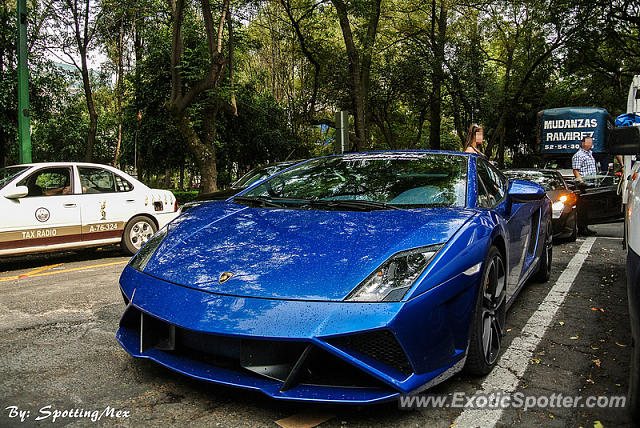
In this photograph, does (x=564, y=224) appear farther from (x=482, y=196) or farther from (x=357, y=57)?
(x=357, y=57)

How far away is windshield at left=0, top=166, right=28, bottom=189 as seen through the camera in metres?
6.44

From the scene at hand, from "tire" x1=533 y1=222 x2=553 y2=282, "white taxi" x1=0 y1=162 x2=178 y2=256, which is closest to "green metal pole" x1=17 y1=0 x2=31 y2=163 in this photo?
"white taxi" x1=0 y1=162 x2=178 y2=256

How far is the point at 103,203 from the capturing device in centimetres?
719

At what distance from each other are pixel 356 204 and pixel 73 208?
5.21 m

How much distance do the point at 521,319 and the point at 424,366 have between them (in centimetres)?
207

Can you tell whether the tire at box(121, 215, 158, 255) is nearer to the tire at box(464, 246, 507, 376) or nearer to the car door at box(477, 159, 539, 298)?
the car door at box(477, 159, 539, 298)

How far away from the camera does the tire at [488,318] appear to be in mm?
2564

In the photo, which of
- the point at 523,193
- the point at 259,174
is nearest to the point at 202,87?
the point at 259,174

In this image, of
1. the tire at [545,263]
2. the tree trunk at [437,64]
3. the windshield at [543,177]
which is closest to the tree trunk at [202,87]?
the windshield at [543,177]

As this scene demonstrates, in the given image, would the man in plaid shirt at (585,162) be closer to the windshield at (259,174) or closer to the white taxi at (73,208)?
the windshield at (259,174)

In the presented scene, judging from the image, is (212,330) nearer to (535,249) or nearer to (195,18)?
(535,249)

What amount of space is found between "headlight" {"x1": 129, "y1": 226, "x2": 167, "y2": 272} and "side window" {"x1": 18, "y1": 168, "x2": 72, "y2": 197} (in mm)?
4440

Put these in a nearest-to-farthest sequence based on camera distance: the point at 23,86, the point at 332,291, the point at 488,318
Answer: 1. the point at 332,291
2. the point at 488,318
3. the point at 23,86

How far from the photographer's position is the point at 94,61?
68.5 feet
